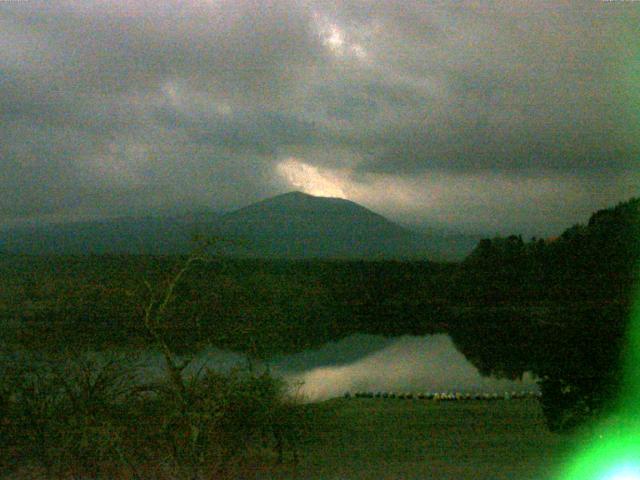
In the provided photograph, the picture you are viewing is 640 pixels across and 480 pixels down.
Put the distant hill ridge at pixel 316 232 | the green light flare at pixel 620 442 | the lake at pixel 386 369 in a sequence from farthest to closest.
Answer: the distant hill ridge at pixel 316 232 → the lake at pixel 386 369 → the green light flare at pixel 620 442

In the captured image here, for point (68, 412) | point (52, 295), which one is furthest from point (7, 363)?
point (52, 295)

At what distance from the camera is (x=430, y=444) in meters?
13.4

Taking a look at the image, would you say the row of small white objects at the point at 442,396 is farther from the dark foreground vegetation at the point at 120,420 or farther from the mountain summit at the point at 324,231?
the mountain summit at the point at 324,231

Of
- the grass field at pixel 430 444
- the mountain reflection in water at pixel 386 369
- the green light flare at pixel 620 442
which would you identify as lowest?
the mountain reflection in water at pixel 386 369

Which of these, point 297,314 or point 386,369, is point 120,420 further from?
point 297,314

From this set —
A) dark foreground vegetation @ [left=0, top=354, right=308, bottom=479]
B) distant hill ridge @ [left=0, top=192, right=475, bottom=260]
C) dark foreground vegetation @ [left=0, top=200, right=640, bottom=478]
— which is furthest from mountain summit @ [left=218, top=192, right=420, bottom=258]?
dark foreground vegetation @ [left=0, top=354, right=308, bottom=479]

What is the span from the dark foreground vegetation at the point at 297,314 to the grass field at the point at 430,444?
1133mm

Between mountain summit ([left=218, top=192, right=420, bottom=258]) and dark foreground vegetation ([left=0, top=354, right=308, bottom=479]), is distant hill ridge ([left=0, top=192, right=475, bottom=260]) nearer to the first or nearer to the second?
mountain summit ([left=218, top=192, right=420, bottom=258])

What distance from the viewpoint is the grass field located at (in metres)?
10.4

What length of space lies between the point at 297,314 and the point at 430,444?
2151 cm

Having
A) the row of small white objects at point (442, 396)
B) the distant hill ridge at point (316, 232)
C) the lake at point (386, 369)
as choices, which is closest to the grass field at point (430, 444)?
the row of small white objects at point (442, 396)

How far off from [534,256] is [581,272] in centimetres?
683

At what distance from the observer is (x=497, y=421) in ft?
54.3

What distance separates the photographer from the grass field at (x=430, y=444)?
10398 mm
